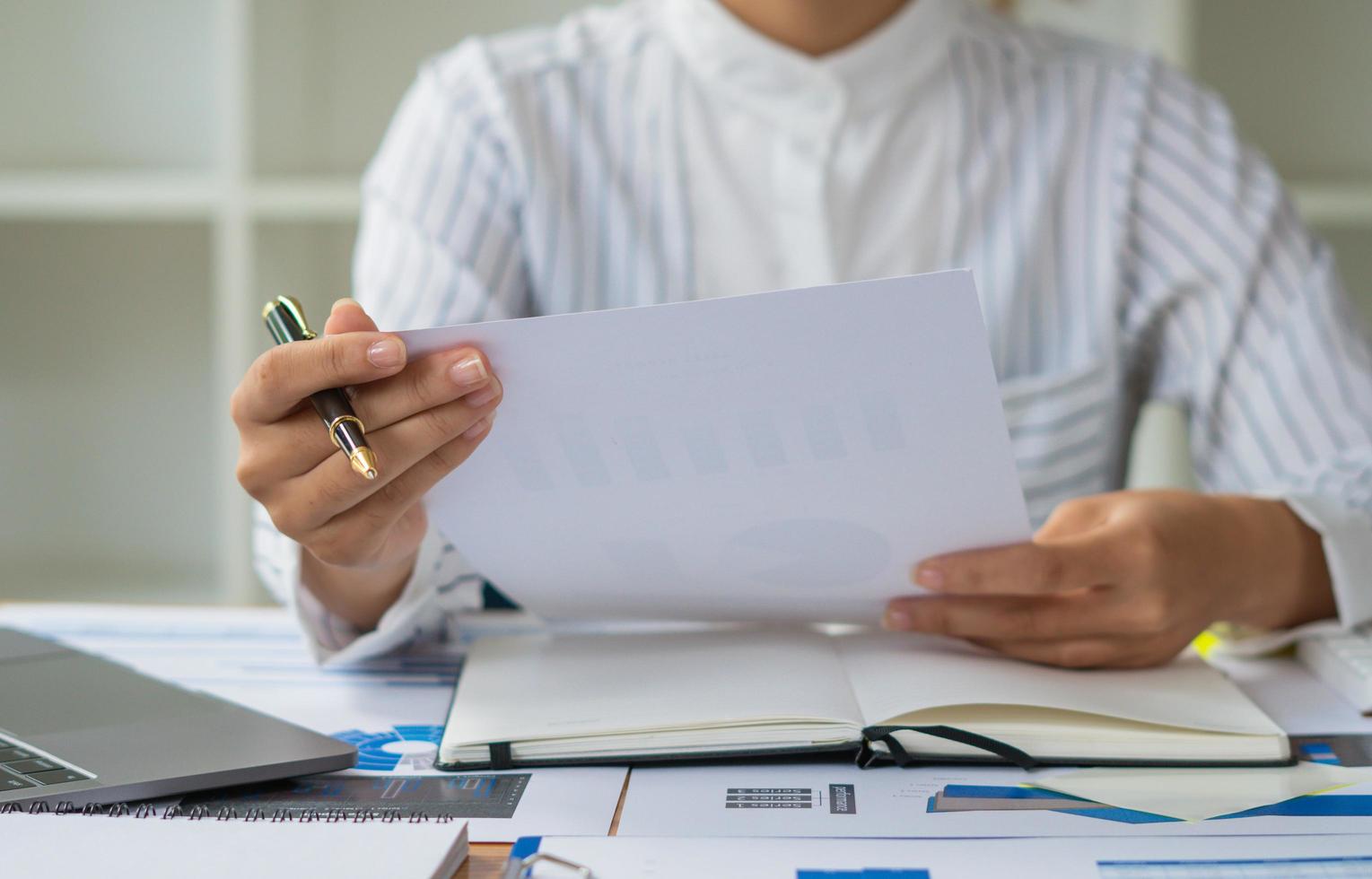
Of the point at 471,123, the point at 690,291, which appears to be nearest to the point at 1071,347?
the point at 690,291

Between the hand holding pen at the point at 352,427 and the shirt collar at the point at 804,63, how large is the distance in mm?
554

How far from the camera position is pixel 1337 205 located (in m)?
1.64

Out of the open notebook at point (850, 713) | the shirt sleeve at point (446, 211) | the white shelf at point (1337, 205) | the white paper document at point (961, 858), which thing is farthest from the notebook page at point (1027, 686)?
the white shelf at point (1337, 205)

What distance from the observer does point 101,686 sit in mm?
628

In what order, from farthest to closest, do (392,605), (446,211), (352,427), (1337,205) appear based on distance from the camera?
1. (1337,205)
2. (446,211)
3. (392,605)
4. (352,427)

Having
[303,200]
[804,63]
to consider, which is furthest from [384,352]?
[303,200]

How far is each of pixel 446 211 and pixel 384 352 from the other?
50 centimetres

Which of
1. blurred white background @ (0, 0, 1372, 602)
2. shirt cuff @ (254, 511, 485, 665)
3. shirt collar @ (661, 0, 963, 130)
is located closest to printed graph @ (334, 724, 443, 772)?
shirt cuff @ (254, 511, 485, 665)

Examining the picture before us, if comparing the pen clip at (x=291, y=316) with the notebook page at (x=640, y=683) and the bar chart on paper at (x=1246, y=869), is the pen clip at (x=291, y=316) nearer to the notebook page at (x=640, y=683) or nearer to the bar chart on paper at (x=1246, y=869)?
the notebook page at (x=640, y=683)

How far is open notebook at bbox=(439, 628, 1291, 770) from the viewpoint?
553mm

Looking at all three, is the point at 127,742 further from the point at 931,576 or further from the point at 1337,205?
the point at 1337,205

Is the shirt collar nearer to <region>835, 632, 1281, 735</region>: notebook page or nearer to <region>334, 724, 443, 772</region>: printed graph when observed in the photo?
<region>835, 632, 1281, 735</region>: notebook page

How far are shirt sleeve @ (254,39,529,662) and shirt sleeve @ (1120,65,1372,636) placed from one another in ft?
1.71

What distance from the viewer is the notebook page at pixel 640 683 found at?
0.56m
